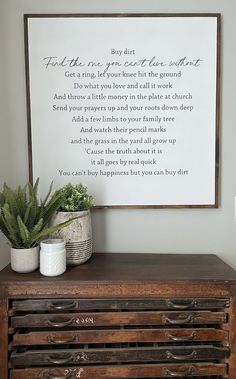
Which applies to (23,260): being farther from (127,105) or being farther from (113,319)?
(127,105)

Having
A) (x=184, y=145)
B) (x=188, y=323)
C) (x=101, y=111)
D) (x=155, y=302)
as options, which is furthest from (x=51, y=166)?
(x=188, y=323)

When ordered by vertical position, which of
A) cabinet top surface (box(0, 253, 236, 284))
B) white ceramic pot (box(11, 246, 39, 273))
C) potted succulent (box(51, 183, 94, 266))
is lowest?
cabinet top surface (box(0, 253, 236, 284))

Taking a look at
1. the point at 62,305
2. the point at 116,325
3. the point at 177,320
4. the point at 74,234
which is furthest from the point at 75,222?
the point at 177,320

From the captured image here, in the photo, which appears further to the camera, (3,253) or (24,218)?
(3,253)

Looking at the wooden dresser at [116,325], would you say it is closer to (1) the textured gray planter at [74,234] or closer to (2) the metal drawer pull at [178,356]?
(2) the metal drawer pull at [178,356]

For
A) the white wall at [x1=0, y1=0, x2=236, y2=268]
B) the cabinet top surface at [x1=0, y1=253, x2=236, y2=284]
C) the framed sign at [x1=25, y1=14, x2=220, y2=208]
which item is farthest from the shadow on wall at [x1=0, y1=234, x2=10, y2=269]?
the framed sign at [x1=25, y1=14, x2=220, y2=208]

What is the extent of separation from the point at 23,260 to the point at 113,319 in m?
0.43

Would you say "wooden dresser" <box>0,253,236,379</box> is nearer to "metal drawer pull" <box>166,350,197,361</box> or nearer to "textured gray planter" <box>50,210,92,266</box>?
"metal drawer pull" <box>166,350,197,361</box>

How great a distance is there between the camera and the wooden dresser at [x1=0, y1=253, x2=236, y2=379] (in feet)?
3.75

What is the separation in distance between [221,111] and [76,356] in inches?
49.4

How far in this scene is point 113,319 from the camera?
115 centimetres

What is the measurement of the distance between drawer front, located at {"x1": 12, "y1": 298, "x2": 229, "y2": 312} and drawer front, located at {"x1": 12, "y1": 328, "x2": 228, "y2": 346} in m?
Answer: 0.09

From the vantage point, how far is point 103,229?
4.99 ft

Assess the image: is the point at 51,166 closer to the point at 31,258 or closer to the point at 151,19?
the point at 31,258
